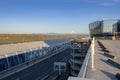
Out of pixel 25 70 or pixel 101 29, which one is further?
pixel 101 29

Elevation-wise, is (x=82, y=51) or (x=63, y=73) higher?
(x=82, y=51)

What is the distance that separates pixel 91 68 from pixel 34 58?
24815 mm

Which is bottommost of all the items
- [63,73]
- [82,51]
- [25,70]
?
[63,73]

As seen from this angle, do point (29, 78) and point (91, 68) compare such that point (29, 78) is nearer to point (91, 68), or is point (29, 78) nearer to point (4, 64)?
point (4, 64)

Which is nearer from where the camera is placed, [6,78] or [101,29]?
[6,78]

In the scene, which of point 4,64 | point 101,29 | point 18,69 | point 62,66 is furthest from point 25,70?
point 101,29

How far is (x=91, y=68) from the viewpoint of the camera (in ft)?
28.9

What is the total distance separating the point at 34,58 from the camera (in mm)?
32688

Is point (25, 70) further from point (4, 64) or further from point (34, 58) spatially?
point (34, 58)

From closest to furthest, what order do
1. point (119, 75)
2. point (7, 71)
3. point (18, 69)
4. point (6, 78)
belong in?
point (119, 75)
point (6, 78)
point (7, 71)
point (18, 69)

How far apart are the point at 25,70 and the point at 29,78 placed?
2411 millimetres

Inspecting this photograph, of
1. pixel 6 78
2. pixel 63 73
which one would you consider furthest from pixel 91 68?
pixel 63 73

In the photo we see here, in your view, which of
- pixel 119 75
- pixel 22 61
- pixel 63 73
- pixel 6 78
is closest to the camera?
pixel 119 75

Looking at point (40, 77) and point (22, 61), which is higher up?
point (22, 61)
